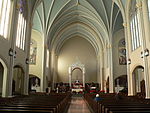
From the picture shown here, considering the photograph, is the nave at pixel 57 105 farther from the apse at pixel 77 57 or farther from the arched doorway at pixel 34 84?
the apse at pixel 77 57

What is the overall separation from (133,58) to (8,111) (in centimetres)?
1429

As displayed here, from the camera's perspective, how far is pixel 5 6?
12781 mm

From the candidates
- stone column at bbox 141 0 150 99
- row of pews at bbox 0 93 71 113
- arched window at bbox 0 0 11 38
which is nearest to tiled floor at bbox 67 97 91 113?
row of pews at bbox 0 93 71 113

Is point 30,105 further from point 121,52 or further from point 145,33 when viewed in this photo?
point 121,52

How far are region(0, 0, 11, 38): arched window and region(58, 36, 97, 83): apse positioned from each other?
2773 cm

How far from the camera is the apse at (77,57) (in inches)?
1569

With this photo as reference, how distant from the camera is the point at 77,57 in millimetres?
40344

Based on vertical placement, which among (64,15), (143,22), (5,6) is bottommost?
(143,22)

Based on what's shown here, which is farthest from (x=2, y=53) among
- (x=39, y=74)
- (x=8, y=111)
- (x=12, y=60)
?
(x=39, y=74)

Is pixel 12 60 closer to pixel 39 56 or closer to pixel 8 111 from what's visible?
pixel 8 111

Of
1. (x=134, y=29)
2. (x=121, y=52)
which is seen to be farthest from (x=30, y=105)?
(x=121, y=52)

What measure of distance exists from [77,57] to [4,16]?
28.7m

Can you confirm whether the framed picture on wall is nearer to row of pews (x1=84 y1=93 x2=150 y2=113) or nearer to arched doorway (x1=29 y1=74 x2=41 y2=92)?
arched doorway (x1=29 y1=74 x2=41 y2=92)

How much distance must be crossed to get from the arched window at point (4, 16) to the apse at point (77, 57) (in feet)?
91.0
